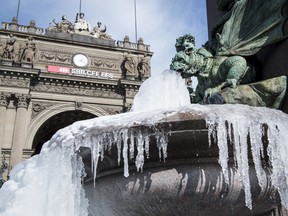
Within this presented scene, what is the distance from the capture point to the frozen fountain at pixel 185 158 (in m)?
1.98

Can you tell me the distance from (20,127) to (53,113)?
2.22 metres

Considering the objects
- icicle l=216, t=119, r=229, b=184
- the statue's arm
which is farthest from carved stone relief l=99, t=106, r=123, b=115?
icicle l=216, t=119, r=229, b=184

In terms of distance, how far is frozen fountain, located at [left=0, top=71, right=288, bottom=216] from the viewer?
1980mm

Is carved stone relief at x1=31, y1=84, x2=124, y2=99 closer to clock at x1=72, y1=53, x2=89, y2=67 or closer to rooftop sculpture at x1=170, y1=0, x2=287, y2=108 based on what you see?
clock at x1=72, y1=53, x2=89, y2=67

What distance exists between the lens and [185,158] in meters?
2.10

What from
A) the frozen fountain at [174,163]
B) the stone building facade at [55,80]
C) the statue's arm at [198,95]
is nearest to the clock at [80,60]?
the stone building facade at [55,80]

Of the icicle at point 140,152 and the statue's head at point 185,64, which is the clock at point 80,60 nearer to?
the statue's head at point 185,64

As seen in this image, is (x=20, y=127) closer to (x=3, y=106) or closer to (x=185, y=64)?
(x=3, y=106)

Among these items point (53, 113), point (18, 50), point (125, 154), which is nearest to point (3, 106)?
point (53, 113)

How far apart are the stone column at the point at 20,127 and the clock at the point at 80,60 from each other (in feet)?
13.4

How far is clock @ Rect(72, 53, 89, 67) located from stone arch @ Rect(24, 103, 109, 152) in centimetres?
283

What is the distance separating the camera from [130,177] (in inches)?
84.3

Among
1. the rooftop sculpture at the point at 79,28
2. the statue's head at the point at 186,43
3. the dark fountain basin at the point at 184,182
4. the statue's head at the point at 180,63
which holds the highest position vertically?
the rooftop sculpture at the point at 79,28

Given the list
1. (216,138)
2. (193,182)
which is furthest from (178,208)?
(216,138)
